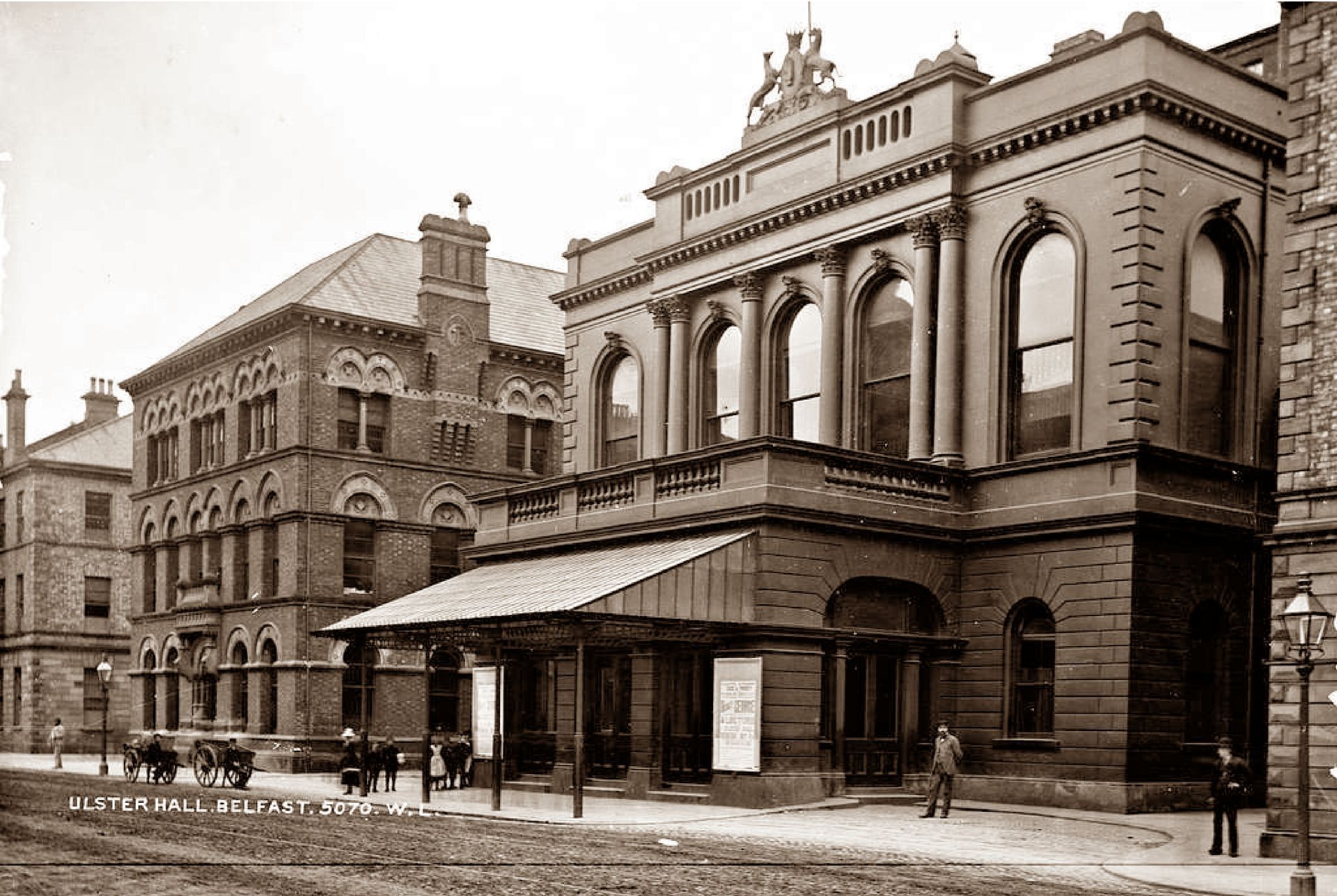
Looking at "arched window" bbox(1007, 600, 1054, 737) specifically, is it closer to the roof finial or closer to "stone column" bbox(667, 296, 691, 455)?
"stone column" bbox(667, 296, 691, 455)

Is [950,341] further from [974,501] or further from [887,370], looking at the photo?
[974,501]

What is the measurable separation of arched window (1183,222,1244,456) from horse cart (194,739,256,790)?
67.6ft

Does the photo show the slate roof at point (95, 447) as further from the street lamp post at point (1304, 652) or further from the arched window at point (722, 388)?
the street lamp post at point (1304, 652)

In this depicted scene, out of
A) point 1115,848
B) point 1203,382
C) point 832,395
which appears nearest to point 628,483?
point 832,395

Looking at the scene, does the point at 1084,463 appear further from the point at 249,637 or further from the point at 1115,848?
the point at 249,637

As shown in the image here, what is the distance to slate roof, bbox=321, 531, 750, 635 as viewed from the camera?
90.7 feet

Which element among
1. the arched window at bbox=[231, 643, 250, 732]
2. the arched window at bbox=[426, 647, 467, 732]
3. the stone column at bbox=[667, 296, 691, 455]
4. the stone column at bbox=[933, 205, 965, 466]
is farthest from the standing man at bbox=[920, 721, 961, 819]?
the arched window at bbox=[231, 643, 250, 732]

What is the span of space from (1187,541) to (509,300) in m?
31.6

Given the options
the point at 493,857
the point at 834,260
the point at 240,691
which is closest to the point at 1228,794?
the point at 493,857

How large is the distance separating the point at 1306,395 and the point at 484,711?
→ 1999 centimetres

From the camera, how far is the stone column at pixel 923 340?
106 ft

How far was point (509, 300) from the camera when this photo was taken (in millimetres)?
56281

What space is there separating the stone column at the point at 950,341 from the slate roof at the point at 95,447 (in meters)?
43.5

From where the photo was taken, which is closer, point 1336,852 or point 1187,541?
point 1336,852
